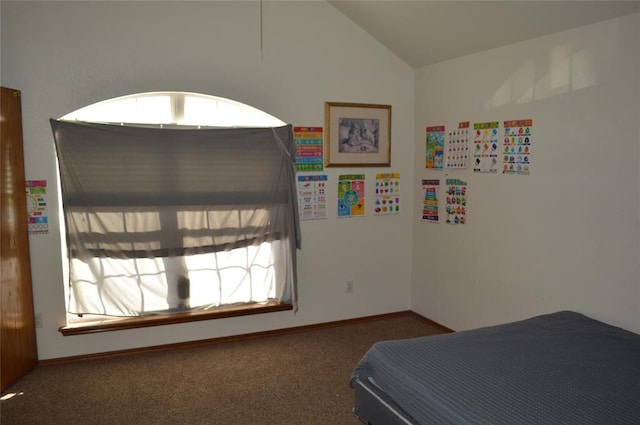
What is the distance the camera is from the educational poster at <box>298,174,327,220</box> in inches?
152

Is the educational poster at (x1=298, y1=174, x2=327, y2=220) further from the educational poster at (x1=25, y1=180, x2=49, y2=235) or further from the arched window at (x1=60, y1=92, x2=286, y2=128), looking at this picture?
the educational poster at (x1=25, y1=180, x2=49, y2=235)

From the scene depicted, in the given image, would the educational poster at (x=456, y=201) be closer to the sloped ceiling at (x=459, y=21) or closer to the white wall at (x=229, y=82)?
the white wall at (x=229, y=82)

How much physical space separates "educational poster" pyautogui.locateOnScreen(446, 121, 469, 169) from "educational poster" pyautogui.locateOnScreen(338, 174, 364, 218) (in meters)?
0.77

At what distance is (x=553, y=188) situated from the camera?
293 centimetres

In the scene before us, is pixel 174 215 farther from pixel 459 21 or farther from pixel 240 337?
pixel 459 21

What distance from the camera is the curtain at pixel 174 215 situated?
326cm

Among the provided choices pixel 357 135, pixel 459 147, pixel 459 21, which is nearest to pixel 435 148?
pixel 459 147

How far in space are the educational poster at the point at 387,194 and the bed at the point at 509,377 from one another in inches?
69.7

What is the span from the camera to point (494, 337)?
243cm

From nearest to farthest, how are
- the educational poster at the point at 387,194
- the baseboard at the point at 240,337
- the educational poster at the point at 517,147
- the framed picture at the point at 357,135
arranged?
the educational poster at the point at 517,147 → the baseboard at the point at 240,337 → the framed picture at the point at 357,135 → the educational poster at the point at 387,194

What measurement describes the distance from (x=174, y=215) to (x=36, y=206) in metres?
0.91

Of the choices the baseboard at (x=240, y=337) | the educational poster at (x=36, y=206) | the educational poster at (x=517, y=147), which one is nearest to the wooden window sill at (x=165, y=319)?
the baseboard at (x=240, y=337)

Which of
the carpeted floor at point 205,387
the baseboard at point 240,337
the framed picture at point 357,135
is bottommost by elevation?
the carpeted floor at point 205,387

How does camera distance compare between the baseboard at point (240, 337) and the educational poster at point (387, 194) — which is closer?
the baseboard at point (240, 337)
